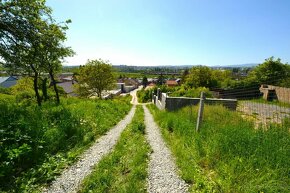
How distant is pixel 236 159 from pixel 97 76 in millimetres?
35803

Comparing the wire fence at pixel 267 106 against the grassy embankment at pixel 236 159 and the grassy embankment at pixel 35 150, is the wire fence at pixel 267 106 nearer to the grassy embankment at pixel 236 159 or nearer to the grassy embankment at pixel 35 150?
the grassy embankment at pixel 236 159

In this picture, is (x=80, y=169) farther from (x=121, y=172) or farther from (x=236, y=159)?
(x=236, y=159)

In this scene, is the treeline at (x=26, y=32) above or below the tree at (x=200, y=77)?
above

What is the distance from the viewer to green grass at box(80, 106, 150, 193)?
13.2 ft

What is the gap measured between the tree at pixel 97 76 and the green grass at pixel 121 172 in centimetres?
3298

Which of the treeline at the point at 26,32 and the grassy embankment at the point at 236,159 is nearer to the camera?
the grassy embankment at the point at 236,159

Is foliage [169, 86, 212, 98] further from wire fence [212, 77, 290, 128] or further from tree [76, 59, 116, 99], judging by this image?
tree [76, 59, 116, 99]

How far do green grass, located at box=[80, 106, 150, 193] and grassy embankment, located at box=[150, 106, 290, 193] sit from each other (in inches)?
36.1

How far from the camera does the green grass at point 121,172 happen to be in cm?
402

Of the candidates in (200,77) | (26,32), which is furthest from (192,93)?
(200,77)

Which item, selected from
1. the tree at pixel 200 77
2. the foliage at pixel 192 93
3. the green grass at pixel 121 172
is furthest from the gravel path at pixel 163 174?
the tree at pixel 200 77

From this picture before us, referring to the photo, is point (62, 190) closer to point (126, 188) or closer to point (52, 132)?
point (126, 188)

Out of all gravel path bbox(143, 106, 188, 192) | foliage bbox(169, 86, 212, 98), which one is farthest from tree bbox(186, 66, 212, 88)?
gravel path bbox(143, 106, 188, 192)

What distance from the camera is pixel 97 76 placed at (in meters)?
38.4
